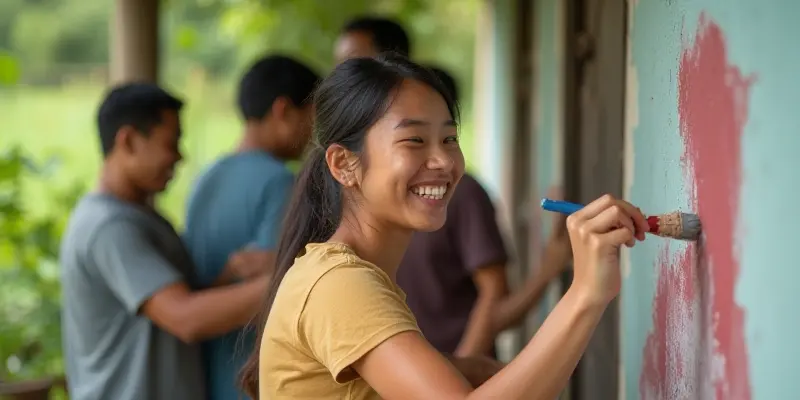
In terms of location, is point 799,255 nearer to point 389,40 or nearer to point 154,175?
point 154,175

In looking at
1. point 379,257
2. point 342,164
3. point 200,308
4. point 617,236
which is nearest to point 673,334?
point 617,236

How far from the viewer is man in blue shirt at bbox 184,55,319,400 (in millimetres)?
3314

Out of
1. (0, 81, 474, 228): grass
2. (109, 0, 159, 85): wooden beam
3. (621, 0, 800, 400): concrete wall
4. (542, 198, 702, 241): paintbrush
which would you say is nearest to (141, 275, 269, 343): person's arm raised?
(621, 0, 800, 400): concrete wall

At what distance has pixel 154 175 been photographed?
3.25 meters

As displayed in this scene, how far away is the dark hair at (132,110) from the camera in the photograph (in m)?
3.28

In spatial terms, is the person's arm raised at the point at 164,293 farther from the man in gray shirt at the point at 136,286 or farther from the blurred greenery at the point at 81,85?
the blurred greenery at the point at 81,85

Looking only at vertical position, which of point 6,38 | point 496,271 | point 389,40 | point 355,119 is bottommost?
point 496,271

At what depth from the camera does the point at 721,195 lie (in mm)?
1615

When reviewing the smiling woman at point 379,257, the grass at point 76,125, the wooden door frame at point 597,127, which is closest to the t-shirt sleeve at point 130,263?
the smiling woman at point 379,257

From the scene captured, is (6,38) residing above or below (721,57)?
above

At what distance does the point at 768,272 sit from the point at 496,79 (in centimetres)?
618

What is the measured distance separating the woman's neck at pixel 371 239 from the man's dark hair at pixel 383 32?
182 centimetres

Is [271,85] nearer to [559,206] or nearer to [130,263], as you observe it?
[130,263]

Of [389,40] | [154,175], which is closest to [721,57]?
[154,175]
